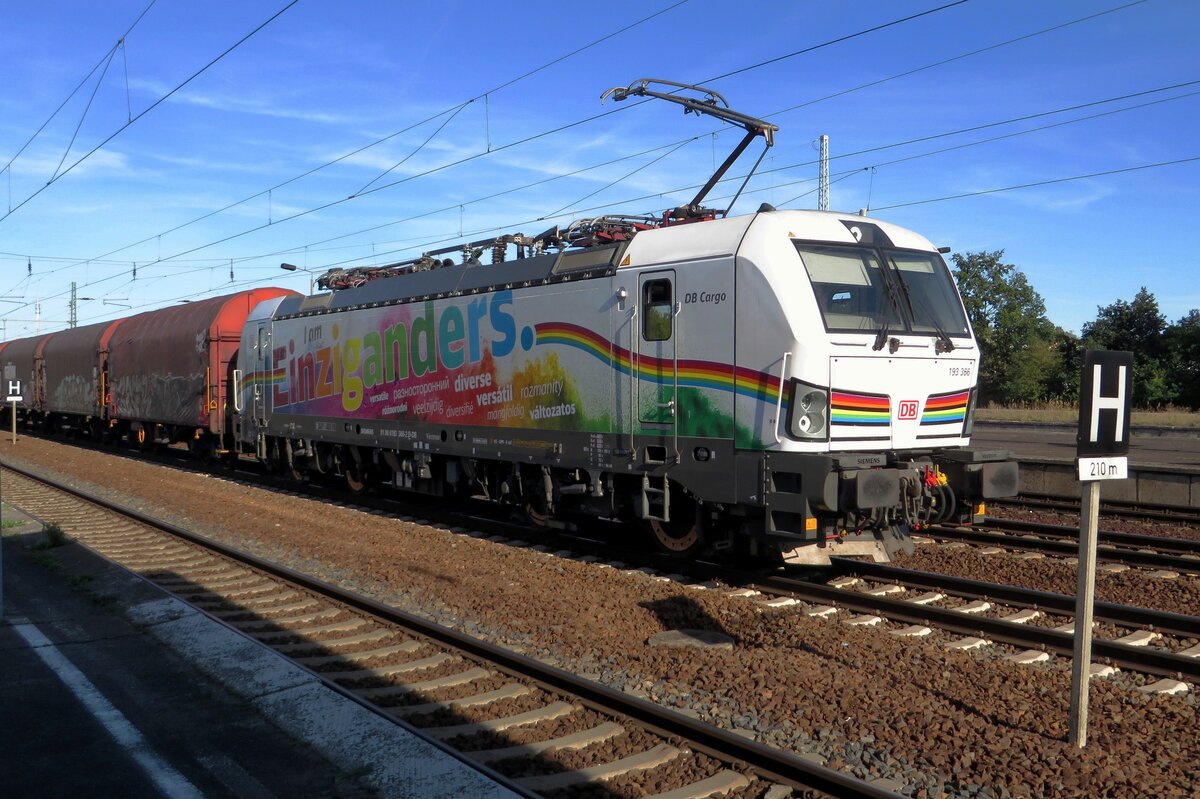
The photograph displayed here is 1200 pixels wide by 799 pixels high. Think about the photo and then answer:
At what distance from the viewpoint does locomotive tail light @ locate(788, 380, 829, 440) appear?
28.4 ft

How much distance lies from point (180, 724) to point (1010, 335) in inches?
2727

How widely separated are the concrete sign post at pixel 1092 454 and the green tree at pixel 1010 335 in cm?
5778

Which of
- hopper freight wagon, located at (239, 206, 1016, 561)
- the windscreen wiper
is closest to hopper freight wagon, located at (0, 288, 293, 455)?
hopper freight wagon, located at (239, 206, 1016, 561)

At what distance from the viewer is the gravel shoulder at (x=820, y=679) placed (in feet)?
16.8

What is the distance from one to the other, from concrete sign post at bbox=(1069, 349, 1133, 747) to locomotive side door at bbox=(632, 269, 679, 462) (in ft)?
15.7

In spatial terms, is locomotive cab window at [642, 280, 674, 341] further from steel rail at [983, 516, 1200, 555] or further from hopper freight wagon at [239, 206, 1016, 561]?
steel rail at [983, 516, 1200, 555]

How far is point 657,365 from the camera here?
10.0 metres

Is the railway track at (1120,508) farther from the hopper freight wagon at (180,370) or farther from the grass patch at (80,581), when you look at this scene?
the hopper freight wagon at (180,370)

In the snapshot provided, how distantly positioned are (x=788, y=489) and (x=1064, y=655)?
2.56 m

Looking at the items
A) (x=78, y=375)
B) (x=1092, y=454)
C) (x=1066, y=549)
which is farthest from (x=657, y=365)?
(x=78, y=375)

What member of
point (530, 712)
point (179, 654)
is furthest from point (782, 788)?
point (179, 654)

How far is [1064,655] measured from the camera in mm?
7297

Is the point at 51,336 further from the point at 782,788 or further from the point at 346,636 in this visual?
the point at 782,788

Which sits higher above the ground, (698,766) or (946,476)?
(946,476)
